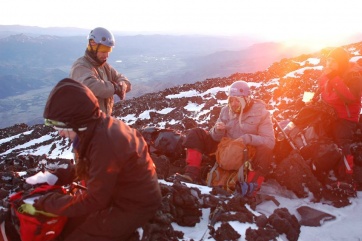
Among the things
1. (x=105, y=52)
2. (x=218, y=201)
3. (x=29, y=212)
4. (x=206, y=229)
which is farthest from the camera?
(x=105, y=52)

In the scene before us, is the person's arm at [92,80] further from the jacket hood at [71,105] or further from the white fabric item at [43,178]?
the jacket hood at [71,105]

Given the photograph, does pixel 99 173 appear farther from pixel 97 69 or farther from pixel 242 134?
pixel 242 134

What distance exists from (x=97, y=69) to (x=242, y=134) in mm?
2967

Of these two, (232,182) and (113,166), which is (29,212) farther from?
(232,182)

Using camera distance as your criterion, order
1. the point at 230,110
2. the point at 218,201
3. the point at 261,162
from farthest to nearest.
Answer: the point at 230,110
the point at 261,162
the point at 218,201

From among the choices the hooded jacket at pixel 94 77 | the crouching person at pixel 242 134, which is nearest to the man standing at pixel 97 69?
the hooded jacket at pixel 94 77

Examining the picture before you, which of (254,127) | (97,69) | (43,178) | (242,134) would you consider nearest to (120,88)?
(97,69)

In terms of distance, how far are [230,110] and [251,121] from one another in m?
0.47

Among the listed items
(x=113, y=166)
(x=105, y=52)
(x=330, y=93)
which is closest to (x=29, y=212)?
(x=113, y=166)

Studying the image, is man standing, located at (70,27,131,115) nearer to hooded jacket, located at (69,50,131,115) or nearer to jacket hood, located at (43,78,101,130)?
hooded jacket, located at (69,50,131,115)

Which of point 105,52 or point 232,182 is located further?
point 232,182

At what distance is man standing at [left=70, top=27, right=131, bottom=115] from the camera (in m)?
5.40

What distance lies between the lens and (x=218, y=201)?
5195mm

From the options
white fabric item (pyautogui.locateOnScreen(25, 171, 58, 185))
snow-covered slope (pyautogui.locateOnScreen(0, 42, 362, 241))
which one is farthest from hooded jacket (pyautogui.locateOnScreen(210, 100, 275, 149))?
white fabric item (pyautogui.locateOnScreen(25, 171, 58, 185))
